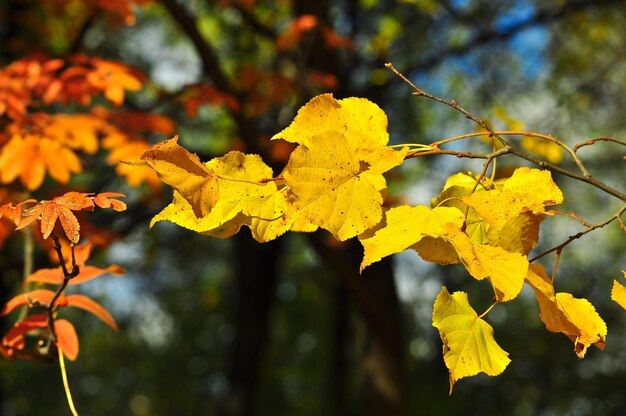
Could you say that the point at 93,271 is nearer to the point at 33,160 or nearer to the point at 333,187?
the point at 333,187

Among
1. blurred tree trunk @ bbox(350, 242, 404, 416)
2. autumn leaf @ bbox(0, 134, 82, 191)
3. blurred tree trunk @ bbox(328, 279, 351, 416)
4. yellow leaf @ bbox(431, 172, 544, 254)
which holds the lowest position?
blurred tree trunk @ bbox(328, 279, 351, 416)

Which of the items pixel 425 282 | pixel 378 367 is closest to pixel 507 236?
pixel 378 367

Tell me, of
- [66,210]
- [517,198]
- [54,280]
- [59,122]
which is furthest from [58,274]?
[59,122]

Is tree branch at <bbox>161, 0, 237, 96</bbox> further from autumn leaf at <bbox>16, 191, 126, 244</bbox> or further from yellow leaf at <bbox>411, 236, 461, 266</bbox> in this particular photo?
yellow leaf at <bbox>411, 236, 461, 266</bbox>

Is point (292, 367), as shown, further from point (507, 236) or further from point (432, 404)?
point (507, 236)

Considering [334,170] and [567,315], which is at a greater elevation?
[334,170]

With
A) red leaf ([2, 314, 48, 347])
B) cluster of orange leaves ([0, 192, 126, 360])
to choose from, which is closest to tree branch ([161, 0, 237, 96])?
cluster of orange leaves ([0, 192, 126, 360])

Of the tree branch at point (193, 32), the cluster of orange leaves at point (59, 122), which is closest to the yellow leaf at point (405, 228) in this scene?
the cluster of orange leaves at point (59, 122)
